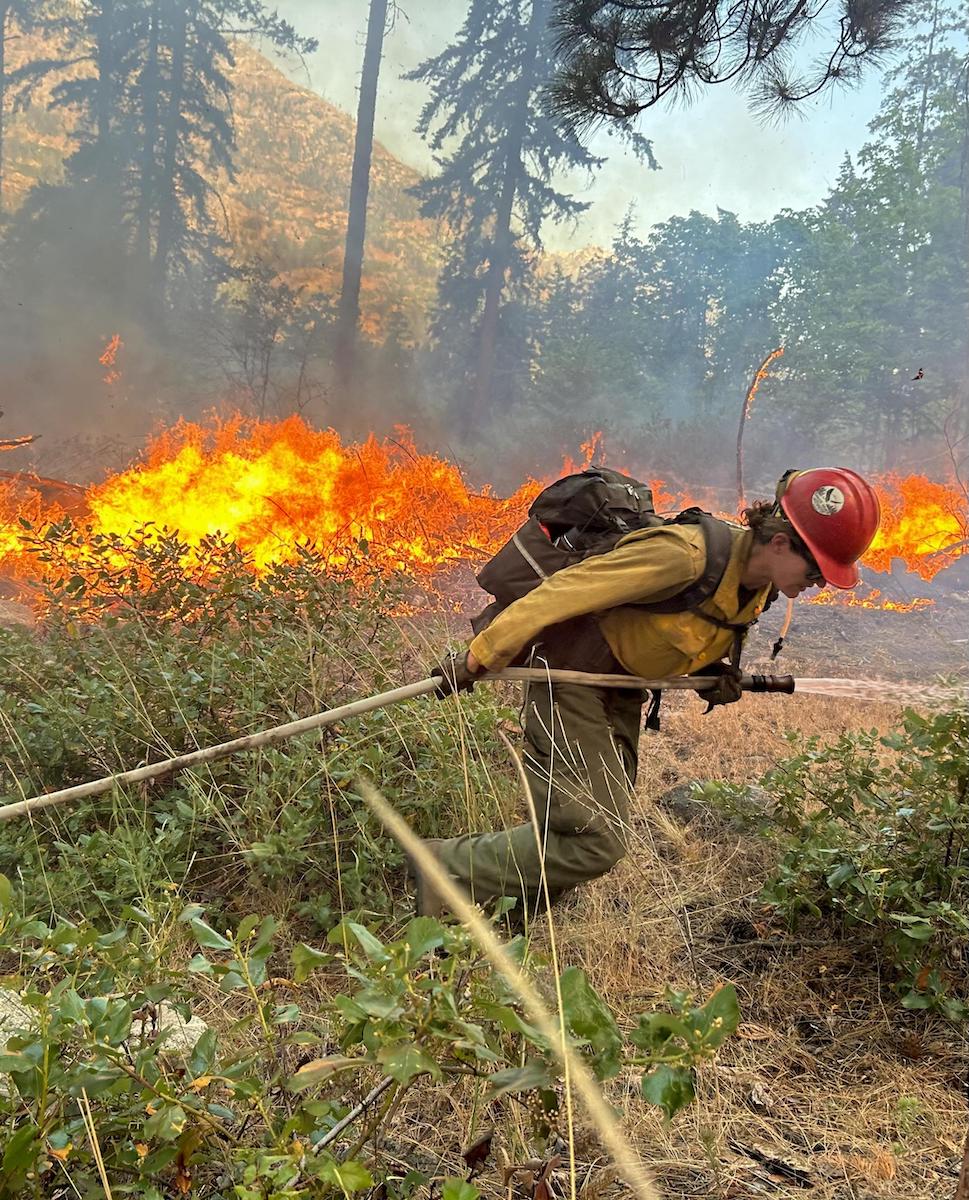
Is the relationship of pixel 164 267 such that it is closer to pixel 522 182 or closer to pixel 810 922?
pixel 522 182

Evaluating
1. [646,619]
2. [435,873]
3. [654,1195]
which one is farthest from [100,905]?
[646,619]

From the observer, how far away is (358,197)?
1409 cm

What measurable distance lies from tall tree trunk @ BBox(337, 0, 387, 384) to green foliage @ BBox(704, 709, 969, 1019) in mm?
12984

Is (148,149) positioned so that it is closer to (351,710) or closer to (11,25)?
(11,25)

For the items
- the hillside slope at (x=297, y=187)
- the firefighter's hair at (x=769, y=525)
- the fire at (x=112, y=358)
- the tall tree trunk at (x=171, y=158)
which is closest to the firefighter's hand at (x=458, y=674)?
the firefighter's hair at (x=769, y=525)

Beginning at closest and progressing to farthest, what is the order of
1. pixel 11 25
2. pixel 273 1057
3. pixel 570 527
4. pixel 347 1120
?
pixel 347 1120 → pixel 273 1057 → pixel 570 527 → pixel 11 25

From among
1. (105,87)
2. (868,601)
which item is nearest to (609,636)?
(868,601)

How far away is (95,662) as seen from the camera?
3.42 metres

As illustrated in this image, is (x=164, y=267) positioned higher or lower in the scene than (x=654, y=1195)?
higher

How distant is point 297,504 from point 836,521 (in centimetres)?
739

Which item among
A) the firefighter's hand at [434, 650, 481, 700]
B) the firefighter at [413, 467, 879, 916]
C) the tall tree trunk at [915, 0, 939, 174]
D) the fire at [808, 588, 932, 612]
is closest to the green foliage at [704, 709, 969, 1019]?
the firefighter at [413, 467, 879, 916]

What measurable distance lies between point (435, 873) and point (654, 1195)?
1.21 m

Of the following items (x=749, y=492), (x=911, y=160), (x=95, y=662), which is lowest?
(x=95, y=662)

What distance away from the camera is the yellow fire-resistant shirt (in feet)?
8.23
